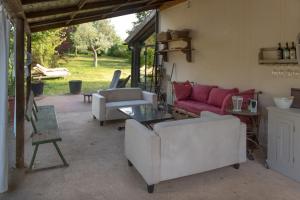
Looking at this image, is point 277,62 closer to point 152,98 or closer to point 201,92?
point 201,92

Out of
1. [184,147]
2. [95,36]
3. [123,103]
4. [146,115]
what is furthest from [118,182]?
[95,36]

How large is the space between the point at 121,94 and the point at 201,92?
73.5 inches

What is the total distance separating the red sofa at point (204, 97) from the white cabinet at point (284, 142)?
91cm

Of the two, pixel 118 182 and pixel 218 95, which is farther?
pixel 218 95

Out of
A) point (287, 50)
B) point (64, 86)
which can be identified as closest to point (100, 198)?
point (287, 50)

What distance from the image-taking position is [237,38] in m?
4.74

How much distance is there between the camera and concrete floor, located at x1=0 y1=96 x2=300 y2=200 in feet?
8.70

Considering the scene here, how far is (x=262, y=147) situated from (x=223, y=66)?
180 cm

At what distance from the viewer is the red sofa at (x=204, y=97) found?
13.8 feet

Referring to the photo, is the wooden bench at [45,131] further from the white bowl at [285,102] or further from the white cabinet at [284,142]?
the white bowl at [285,102]

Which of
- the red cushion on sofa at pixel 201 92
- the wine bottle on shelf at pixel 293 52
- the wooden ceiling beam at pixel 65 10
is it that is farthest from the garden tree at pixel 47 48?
the wine bottle on shelf at pixel 293 52

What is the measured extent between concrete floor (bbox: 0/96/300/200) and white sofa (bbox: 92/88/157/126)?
5.00 feet

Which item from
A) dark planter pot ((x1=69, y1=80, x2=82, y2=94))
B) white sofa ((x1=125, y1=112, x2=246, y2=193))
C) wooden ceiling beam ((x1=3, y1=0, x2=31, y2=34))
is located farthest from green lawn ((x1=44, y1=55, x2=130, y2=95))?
white sofa ((x1=125, y1=112, x2=246, y2=193))

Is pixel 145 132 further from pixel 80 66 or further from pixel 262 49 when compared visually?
pixel 80 66
